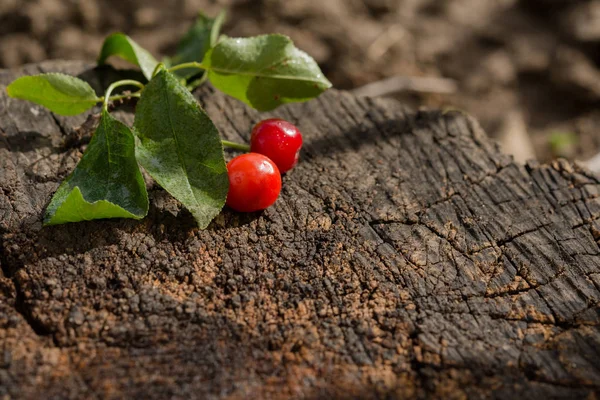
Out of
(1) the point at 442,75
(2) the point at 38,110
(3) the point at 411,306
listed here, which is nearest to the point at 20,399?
(3) the point at 411,306

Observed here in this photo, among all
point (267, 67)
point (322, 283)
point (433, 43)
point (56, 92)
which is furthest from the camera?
point (433, 43)

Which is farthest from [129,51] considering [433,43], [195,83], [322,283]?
[433,43]

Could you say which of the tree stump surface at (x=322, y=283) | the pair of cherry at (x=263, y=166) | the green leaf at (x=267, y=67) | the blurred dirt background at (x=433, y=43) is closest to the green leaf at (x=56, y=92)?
the tree stump surface at (x=322, y=283)

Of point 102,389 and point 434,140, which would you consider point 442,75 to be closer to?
point 434,140

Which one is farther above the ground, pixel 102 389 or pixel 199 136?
pixel 199 136

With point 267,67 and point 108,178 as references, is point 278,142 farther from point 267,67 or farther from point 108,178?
point 108,178

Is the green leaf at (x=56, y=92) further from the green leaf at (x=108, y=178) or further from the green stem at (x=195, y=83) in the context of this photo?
the green stem at (x=195, y=83)
